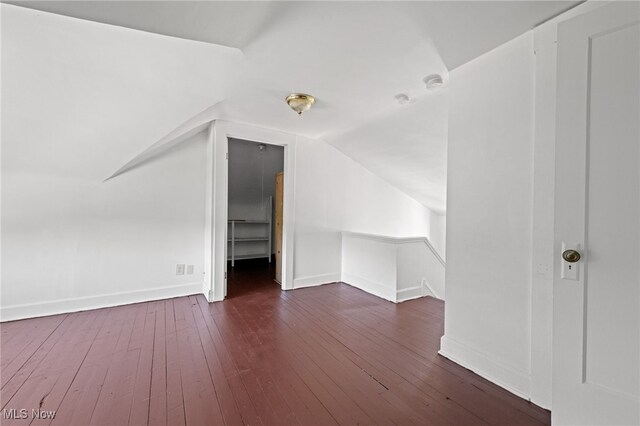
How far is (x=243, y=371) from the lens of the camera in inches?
72.0

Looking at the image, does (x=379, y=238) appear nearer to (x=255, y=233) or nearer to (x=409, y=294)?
(x=409, y=294)

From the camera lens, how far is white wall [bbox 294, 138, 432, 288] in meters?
3.88

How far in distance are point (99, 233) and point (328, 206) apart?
287cm

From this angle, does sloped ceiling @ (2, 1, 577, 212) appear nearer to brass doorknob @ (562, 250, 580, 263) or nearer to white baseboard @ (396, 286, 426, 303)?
brass doorknob @ (562, 250, 580, 263)

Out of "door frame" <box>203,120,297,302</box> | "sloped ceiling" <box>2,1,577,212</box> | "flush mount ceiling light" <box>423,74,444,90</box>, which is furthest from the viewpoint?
"door frame" <box>203,120,297,302</box>

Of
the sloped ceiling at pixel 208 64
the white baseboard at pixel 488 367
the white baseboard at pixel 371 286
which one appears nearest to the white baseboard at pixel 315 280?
the white baseboard at pixel 371 286

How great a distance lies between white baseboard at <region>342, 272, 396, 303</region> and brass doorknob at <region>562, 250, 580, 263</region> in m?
2.18

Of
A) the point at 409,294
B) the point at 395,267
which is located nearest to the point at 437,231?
the point at 409,294

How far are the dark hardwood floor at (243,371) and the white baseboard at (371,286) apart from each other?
0.39 metres

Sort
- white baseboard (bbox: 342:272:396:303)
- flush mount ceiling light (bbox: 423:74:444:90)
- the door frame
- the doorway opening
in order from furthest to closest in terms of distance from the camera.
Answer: the doorway opening
white baseboard (bbox: 342:272:396:303)
the door frame
flush mount ceiling light (bbox: 423:74:444:90)

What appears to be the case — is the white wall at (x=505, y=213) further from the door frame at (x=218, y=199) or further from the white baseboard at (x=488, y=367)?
the door frame at (x=218, y=199)

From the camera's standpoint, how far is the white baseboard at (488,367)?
159 centimetres

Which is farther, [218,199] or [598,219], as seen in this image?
[218,199]

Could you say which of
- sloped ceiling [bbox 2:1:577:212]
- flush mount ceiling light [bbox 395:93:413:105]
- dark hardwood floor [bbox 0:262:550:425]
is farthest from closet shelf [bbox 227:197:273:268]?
flush mount ceiling light [bbox 395:93:413:105]
